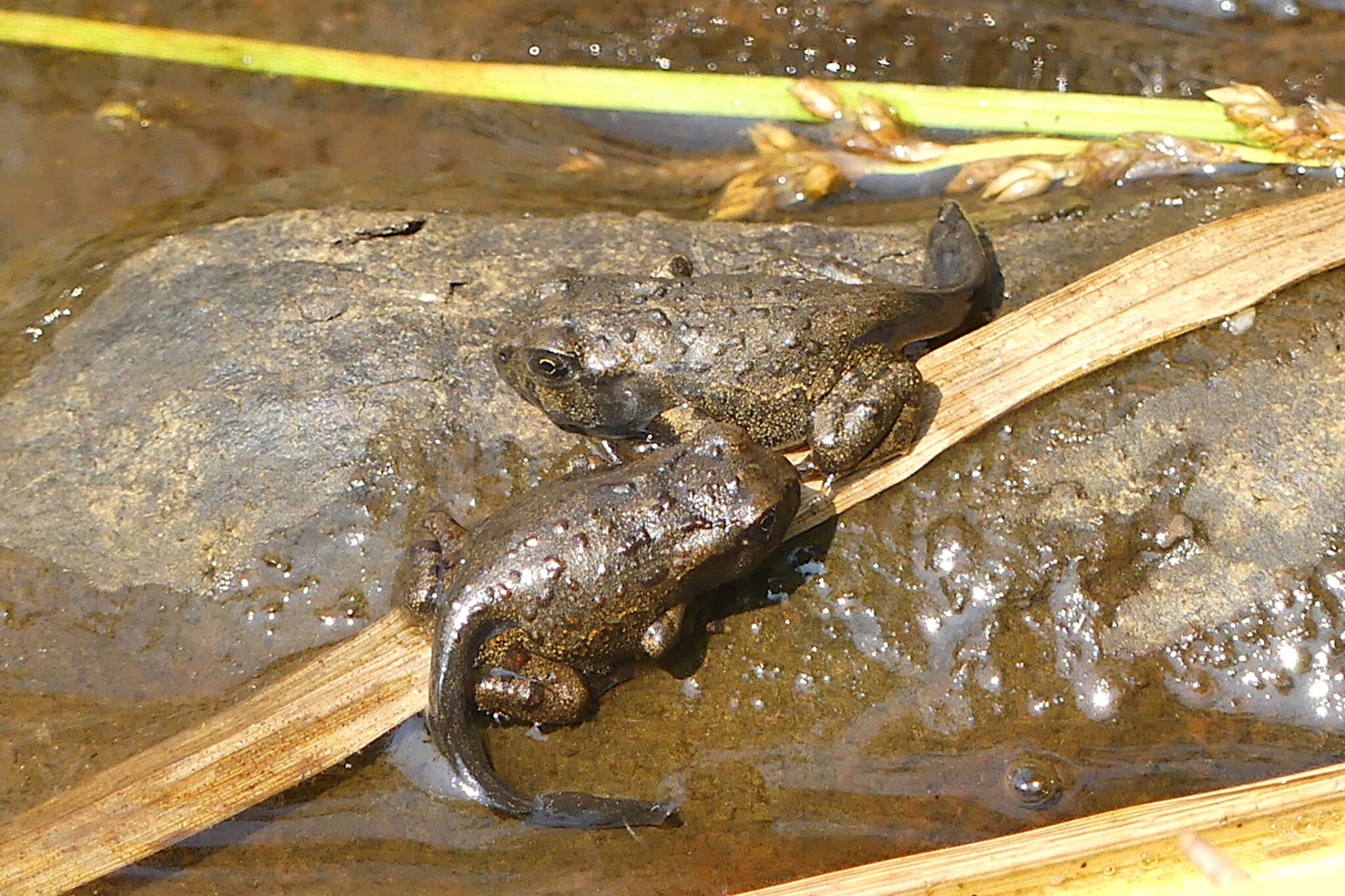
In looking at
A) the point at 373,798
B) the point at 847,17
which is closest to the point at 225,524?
the point at 373,798

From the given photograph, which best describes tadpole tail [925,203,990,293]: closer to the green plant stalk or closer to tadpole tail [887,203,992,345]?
tadpole tail [887,203,992,345]

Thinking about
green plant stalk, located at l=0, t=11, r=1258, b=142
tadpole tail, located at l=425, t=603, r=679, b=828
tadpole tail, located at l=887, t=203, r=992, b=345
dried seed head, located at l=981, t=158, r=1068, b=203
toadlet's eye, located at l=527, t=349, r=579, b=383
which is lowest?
tadpole tail, located at l=425, t=603, r=679, b=828

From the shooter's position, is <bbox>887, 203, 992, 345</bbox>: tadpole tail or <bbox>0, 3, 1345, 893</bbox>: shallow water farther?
<bbox>887, 203, 992, 345</bbox>: tadpole tail

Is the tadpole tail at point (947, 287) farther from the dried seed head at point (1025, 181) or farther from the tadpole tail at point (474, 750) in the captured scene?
the tadpole tail at point (474, 750)

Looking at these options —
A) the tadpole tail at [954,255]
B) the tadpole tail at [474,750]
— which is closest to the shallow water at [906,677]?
the tadpole tail at [474,750]

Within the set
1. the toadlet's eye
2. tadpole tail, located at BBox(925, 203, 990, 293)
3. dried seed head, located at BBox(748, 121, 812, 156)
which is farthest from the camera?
dried seed head, located at BBox(748, 121, 812, 156)

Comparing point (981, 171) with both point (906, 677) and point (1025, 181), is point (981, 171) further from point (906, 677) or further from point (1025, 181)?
point (906, 677)

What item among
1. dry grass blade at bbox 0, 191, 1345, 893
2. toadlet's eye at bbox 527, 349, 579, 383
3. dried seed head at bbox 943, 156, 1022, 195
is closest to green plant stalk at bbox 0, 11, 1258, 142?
dried seed head at bbox 943, 156, 1022, 195
